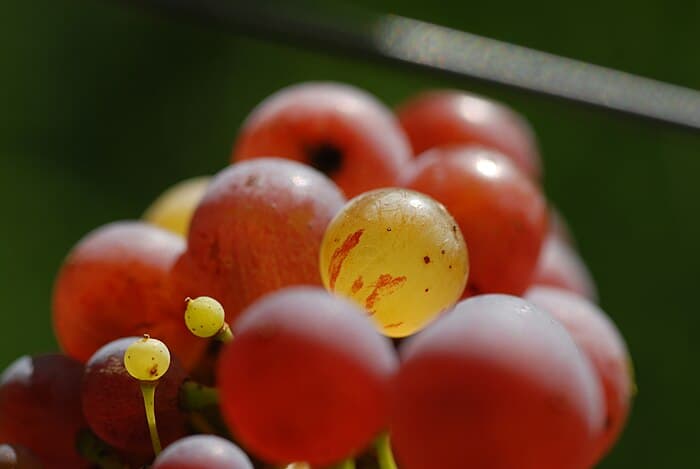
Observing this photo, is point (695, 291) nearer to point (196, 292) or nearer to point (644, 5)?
point (644, 5)

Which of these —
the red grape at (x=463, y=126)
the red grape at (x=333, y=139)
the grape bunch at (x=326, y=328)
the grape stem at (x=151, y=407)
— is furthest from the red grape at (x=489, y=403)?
the red grape at (x=463, y=126)

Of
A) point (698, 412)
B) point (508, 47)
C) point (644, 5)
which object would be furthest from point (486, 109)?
point (644, 5)

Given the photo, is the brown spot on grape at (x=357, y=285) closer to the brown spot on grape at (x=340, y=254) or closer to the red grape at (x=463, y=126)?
the brown spot on grape at (x=340, y=254)

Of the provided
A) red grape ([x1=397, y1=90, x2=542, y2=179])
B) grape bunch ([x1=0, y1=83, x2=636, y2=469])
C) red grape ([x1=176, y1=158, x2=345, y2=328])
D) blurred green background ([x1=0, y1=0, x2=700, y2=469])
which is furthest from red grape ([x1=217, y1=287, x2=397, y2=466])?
blurred green background ([x1=0, y1=0, x2=700, y2=469])

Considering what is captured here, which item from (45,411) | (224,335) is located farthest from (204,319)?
(45,411)

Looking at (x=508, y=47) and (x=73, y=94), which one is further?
(x=73, y=94)

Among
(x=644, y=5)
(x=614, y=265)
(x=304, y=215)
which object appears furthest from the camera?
(x=644, y=5)

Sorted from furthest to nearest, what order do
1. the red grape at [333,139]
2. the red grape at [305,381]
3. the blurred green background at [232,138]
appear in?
the blurred green background at [232,138] → the red grape at [333,139] → the red grape at [305,381]
